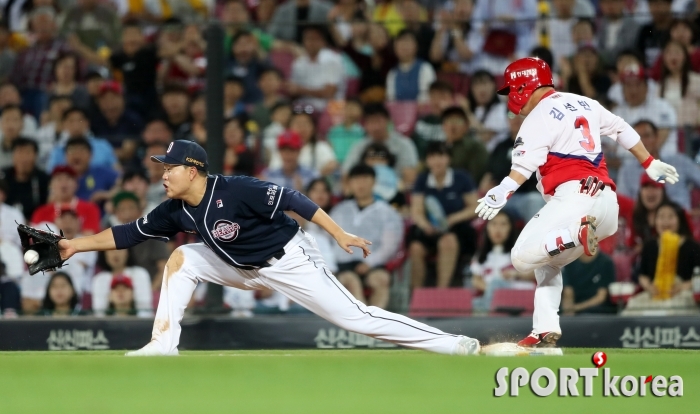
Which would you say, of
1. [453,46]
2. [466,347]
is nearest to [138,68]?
[453,46]

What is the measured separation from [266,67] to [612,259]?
4.29m

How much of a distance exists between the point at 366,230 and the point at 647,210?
2.80 metres

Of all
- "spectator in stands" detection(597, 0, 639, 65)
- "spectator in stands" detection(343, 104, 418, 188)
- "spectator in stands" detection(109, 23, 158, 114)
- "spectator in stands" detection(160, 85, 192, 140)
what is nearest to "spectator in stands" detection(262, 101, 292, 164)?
"spectator in stands" detection(343, 104, 418, 188)

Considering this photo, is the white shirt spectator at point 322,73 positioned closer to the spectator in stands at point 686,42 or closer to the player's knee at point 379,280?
the player's knee at point 379,280

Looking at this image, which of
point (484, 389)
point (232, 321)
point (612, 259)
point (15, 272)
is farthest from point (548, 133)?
point (15, 272)

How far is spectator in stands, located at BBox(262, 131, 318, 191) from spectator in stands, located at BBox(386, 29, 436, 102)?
4.06ft

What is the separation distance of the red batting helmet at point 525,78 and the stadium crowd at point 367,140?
3036 mm

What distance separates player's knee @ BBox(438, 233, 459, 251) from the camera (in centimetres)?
1054

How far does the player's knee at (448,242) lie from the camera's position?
34.6 feet

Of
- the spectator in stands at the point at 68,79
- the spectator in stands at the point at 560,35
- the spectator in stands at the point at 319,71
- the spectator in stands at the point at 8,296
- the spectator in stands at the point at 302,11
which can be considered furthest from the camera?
the spectator in stands at the point at 302,11

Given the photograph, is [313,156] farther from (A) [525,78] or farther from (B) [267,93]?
(A) [525,78]

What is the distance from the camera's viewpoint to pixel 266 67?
11.6 meters

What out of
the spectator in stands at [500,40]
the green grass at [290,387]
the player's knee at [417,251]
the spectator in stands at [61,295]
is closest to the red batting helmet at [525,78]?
the green grass at [290,387]

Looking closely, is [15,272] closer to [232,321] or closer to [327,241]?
[232,321]
